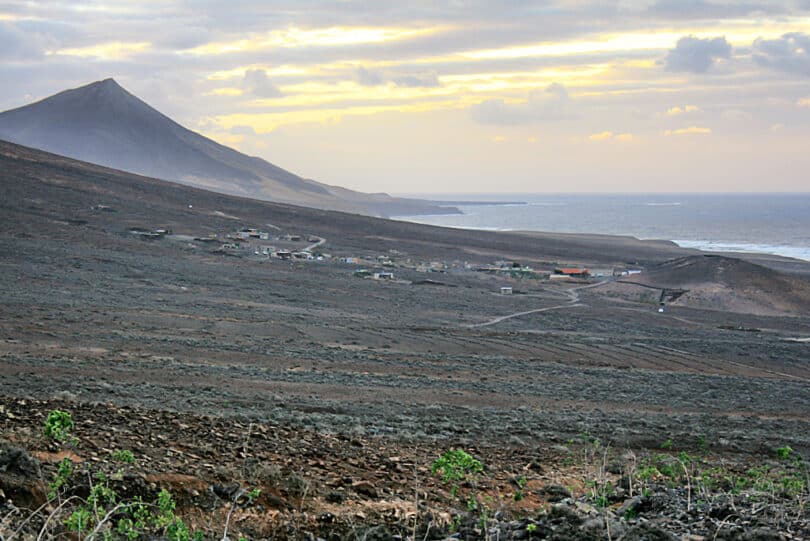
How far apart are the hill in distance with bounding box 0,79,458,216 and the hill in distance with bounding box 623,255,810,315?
89673mm

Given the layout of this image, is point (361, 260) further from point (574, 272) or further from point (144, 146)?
point (144, 146)

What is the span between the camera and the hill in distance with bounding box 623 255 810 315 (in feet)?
125

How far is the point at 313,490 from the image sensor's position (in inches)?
261

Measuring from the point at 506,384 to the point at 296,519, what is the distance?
11002 mm

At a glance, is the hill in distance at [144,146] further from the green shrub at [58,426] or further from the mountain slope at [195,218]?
the green shrub at [58,426]

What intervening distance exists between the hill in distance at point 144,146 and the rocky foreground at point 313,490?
12105cm

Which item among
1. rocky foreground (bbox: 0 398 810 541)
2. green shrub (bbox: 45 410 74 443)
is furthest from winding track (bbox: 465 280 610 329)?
green shrub (bbox: 45 410 74 443)

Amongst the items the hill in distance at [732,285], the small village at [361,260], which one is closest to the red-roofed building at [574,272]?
the small village at [361,260]

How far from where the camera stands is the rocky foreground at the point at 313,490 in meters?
5.56

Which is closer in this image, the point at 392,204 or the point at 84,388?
the point at 84,388

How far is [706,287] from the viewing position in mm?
39906

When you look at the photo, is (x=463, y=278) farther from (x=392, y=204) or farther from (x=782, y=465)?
(x=392, y=204)

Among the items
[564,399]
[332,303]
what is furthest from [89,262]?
[564,399]

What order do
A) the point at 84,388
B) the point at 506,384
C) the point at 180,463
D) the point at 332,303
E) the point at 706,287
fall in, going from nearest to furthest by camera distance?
1. the point at 180,463
2. the point at 84,388
3. the point at 506,384
4. the point at 332,303
5. the point at 706,287
